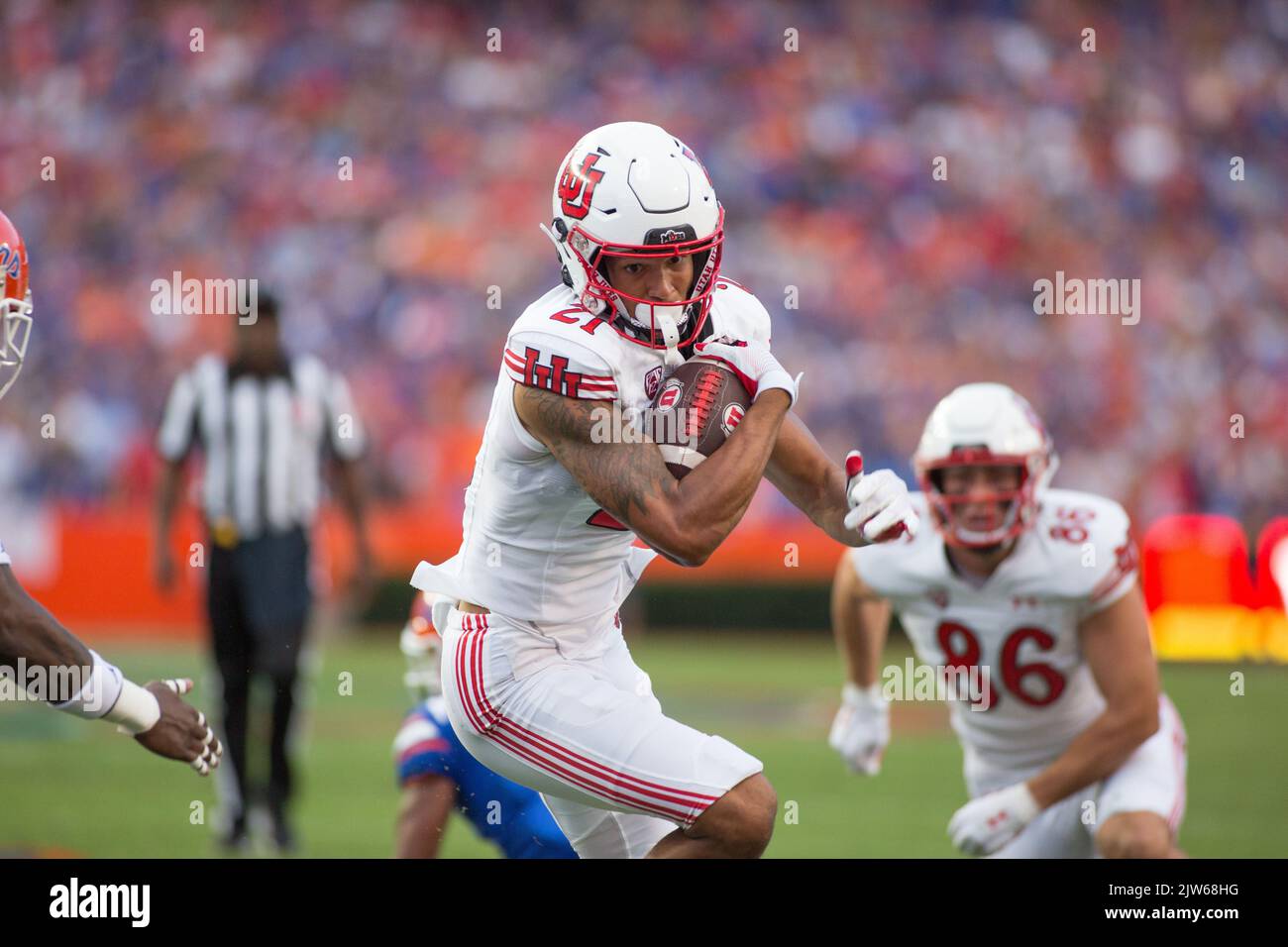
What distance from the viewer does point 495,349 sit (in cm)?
1433

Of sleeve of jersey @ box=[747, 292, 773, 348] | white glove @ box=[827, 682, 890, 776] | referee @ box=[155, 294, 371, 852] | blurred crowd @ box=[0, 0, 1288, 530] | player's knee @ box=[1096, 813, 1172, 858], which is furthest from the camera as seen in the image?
blurred crowd @ box=[0, 0, 1288, 530]

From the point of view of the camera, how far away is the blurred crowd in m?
14.1

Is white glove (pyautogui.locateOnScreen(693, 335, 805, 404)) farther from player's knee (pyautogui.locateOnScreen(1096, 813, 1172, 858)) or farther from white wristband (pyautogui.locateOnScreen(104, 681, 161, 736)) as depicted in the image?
player's knee (pyautogui.locateOnScreen(1096, 813, 1172, 858))

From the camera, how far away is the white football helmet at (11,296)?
3393mm

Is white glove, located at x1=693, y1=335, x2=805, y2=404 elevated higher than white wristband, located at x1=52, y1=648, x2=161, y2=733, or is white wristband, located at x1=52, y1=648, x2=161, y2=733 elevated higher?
white glove, located at x1=693, y1=335, x2=805, y2=404

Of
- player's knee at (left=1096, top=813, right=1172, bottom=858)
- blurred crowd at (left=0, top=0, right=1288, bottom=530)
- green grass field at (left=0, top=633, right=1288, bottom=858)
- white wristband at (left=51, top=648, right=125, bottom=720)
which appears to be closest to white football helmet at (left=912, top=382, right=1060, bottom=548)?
player's knee at (left=1096, top=813, right=1172, bottom=858)

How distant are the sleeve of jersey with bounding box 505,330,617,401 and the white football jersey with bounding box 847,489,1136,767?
1.53m

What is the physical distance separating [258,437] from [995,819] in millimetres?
3522

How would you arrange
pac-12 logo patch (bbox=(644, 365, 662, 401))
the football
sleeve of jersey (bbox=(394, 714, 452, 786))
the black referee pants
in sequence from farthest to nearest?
the black referee pants, sleeve of jersey (bbox=(394, 714, 452, 786)), pac-12 logo patch (bbox=(644, 365, 662, 401)), the football

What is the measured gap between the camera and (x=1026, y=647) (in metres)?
4.44

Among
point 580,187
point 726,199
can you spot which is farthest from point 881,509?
point 726,199

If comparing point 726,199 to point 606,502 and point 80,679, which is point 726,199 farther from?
point 80,679

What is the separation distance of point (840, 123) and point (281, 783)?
1159 centimetres
